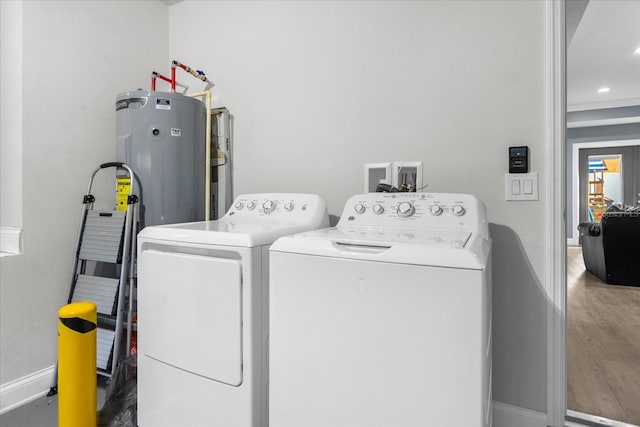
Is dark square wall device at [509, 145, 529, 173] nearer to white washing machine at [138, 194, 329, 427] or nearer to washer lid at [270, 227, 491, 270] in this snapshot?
washer lid at [270, 227, 491, 270]

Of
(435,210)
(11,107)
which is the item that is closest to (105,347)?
(11,107)

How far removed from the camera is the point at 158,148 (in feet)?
6.67

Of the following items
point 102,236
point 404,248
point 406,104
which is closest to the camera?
point 404,248

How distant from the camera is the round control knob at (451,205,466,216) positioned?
144 centimetres

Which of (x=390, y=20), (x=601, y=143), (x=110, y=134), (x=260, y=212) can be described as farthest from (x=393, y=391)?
(x=601, y=143)

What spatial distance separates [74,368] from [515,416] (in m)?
1.94

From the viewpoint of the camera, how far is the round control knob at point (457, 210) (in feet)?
4.71

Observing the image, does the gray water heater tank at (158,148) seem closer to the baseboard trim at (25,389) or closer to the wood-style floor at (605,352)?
the baseboard trim at (25,389)

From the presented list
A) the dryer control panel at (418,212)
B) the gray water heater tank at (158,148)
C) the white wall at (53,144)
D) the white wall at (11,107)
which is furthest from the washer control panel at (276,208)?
the white wall at (11,107)

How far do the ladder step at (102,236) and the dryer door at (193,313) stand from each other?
527mm

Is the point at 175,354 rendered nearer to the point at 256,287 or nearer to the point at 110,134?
the point at 256,287

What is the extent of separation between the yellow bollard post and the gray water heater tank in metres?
0.67

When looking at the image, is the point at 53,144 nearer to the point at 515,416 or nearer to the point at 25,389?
the point at 25,389

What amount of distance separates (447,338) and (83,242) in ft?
6.44
